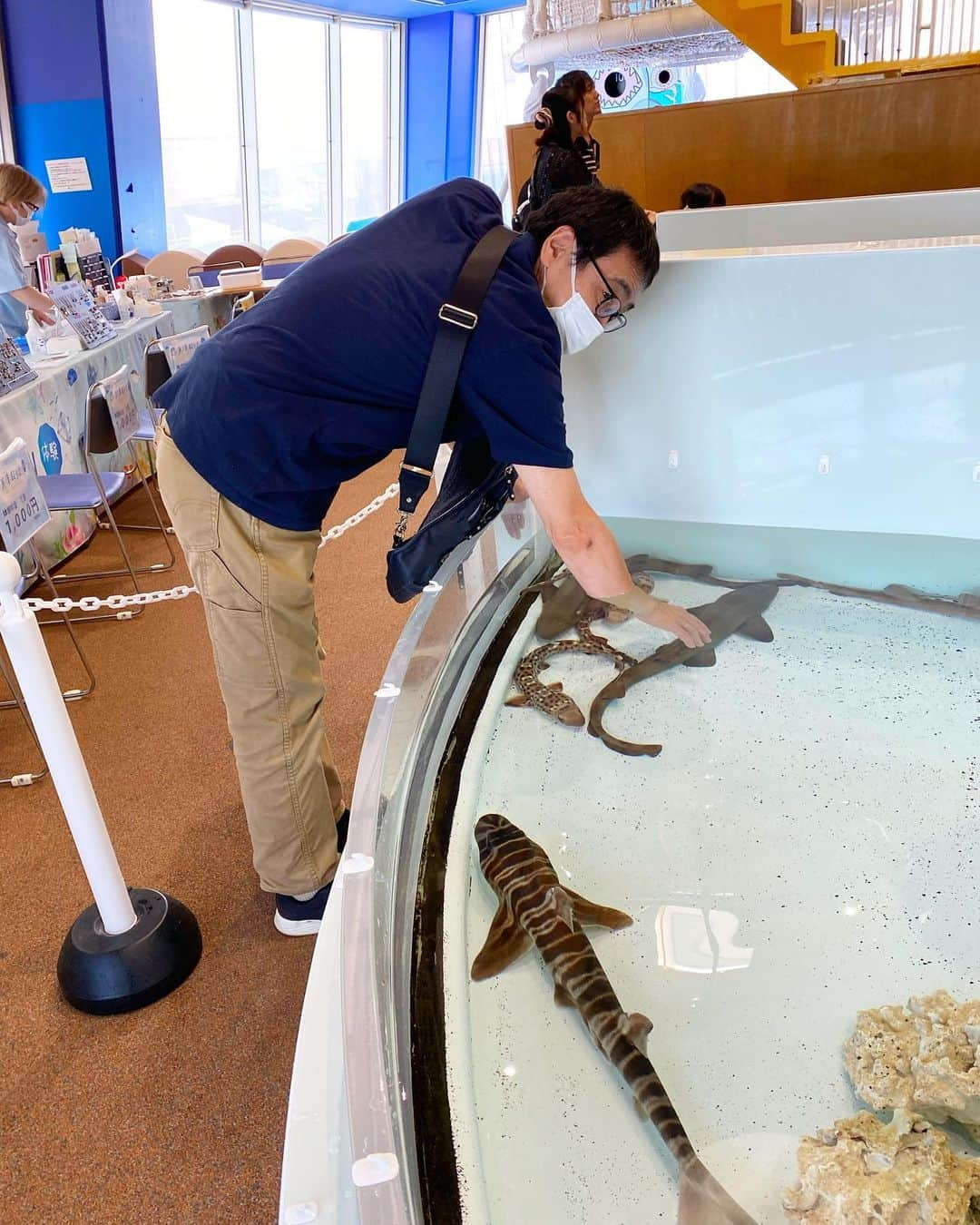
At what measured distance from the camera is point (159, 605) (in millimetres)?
3613

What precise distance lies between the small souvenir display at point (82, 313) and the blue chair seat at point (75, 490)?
1.15 metres

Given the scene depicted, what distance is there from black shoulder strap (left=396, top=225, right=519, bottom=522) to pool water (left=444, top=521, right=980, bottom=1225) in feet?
1.67

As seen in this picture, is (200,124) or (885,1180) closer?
(885,1180)

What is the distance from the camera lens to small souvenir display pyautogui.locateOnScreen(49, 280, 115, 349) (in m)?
4.25

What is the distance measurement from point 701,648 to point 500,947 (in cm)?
90

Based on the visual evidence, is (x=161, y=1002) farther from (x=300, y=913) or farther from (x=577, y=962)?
(x=577, y=962)

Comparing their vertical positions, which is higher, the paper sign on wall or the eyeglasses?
the eyeglasses

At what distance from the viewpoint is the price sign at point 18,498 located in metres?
2.25

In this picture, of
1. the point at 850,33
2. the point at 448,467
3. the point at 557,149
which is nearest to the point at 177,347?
the point at 557,149

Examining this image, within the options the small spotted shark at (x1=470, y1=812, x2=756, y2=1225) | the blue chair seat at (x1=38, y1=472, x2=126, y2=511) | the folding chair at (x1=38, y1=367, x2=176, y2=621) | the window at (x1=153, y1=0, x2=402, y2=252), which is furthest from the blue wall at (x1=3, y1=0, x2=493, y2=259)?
the small spotted shark at (x1=470, y1=812, x2=756, y2=1225)

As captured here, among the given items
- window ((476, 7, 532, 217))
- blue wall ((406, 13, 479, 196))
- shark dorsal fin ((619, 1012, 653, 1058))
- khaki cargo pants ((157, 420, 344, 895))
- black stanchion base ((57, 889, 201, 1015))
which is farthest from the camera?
window ((476, 7, 532, 217))

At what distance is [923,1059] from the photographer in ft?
3.18

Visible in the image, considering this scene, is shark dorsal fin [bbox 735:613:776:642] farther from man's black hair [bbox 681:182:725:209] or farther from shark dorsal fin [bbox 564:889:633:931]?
man's black hair [bbox 681:182:725:209]

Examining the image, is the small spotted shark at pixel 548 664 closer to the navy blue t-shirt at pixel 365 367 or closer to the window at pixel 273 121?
the navy blue t-shirt at pixel 365 367
